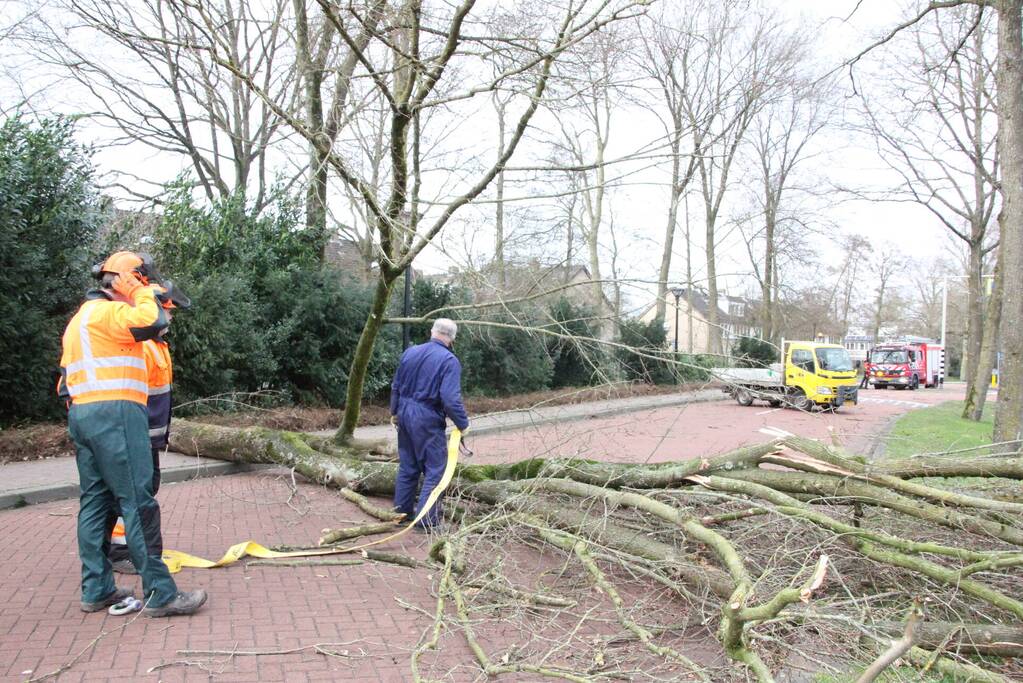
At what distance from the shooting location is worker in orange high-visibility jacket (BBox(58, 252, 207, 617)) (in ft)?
13.5

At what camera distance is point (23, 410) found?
10602 mm

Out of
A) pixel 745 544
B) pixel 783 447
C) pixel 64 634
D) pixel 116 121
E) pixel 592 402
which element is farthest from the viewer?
pixel 116 121

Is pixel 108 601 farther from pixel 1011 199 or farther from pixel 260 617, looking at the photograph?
pixel 1011 199

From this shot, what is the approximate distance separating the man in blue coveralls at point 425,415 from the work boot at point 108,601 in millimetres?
2358

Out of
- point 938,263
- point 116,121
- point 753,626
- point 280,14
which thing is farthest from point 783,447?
point 938,263

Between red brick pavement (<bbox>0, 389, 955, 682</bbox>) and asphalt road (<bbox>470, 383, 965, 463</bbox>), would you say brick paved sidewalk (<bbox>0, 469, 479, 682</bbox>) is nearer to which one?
red brick pavement (<bbox>0, 389, 955, 682</bbox>)

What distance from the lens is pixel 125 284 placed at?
4320 millimetres

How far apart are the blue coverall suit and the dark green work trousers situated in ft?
7.81

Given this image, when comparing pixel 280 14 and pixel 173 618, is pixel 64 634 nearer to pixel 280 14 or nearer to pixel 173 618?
pixel 173 618

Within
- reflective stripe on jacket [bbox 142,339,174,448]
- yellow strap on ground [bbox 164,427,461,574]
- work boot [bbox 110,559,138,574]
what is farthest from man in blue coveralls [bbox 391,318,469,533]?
work boot [bbox 110,559,138,574]

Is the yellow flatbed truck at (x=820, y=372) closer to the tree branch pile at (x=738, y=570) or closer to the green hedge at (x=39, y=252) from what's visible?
the tree branch pile at (x=738, y=570)

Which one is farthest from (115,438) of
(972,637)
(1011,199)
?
(1011,199)

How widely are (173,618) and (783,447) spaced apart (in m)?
4.10

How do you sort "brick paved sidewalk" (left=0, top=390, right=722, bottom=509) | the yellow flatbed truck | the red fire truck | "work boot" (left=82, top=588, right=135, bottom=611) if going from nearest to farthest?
"work boot" (left=82, top=588, right=135, bottom=611) → "brick paved sidewalk" (left=0, top=390, right=722, bottom=509) → the yellow flatbed truck → the red fire truck
